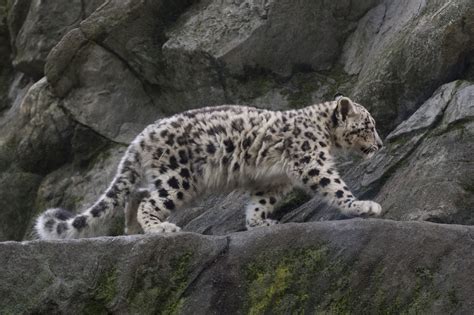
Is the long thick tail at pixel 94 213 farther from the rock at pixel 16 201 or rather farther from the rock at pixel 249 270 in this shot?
the rock at pixel 16 201

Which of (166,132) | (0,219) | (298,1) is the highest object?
(298,1)

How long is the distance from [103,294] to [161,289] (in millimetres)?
348

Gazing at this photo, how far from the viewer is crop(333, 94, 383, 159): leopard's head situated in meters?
8.21

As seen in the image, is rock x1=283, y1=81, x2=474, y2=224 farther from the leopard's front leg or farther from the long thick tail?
the long thick tail

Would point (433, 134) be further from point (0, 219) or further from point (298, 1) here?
point (0, 219)

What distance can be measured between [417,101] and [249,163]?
1.79m

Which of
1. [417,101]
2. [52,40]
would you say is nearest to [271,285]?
[417,101]

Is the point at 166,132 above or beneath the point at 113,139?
above

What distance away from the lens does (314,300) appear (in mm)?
5793

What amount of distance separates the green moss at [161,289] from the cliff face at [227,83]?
6.02 feet

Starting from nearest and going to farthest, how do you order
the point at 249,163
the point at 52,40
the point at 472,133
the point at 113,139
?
the point at 472,133 → the point at 249,163 → the point at 113,139 → the point at 52,40

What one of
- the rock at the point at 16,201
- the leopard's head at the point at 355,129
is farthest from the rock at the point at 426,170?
the rock at the point at 16,201

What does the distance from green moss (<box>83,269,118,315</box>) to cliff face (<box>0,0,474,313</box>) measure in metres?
2.15

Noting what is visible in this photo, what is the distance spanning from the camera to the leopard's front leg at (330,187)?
23.1 feet
